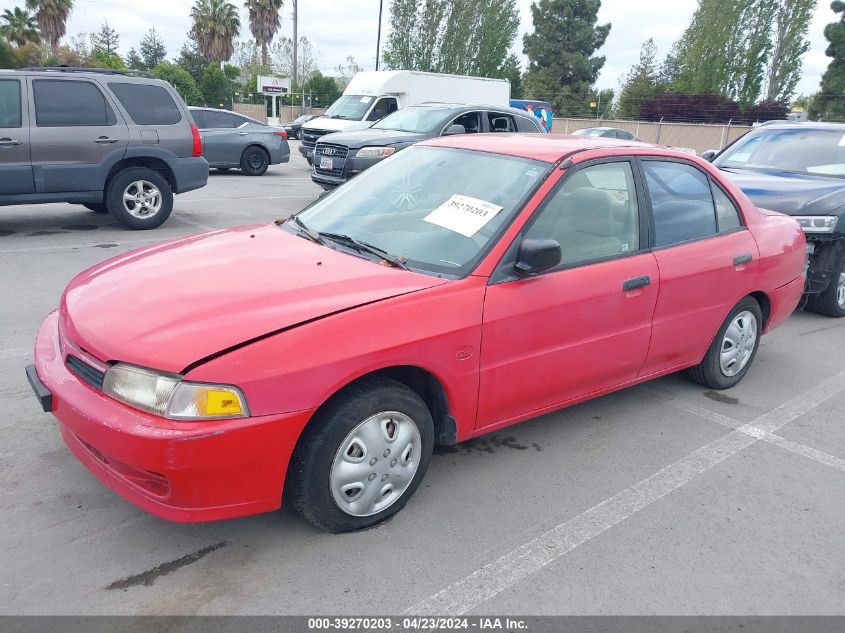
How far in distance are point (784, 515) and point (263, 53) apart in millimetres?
60561

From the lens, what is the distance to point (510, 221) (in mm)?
3334

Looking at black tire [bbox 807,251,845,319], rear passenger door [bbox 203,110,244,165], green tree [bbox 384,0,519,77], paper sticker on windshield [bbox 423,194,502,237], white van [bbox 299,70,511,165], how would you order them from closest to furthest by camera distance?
paper sticker on windshield [bbox 423,194,502,237]
black tire [bbox 807,251,845,319]
rear passenger door [bbox 203,110,244,165]
white van [bbox 299,70,511,165]
green tree [bbox 384,0,519,77]

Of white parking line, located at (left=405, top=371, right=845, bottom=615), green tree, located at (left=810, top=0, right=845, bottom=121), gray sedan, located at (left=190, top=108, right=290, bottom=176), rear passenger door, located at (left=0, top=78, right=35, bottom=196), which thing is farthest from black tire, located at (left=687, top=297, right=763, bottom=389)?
green tree, located at (left=810, top=0, right=845, bottom=121)

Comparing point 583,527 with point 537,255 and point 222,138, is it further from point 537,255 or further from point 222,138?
point 222,138

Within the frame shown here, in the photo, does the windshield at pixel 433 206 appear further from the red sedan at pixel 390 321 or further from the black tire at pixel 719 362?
the black tire at pixel 719 362

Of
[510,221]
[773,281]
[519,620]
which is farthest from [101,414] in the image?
[773,281]

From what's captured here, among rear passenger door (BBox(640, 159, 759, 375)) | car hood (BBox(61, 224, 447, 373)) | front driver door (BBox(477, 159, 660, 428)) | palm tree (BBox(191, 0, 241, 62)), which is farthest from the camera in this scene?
palm tree (BBox(191, 0, 241, 62))

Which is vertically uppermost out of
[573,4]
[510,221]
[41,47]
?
[573,4]

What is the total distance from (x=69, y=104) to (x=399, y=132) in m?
5.20

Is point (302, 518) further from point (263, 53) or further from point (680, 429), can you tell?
point (263, 53)

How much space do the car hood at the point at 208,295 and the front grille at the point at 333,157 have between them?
7692 millimetres

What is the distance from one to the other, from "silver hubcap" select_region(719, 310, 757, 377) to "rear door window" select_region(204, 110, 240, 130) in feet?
43.0

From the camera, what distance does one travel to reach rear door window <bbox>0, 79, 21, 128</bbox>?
7.68 meters

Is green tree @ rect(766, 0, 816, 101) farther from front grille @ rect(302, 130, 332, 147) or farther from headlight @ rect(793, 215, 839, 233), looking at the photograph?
headlight @ rect(793, 215, 839, 233)
